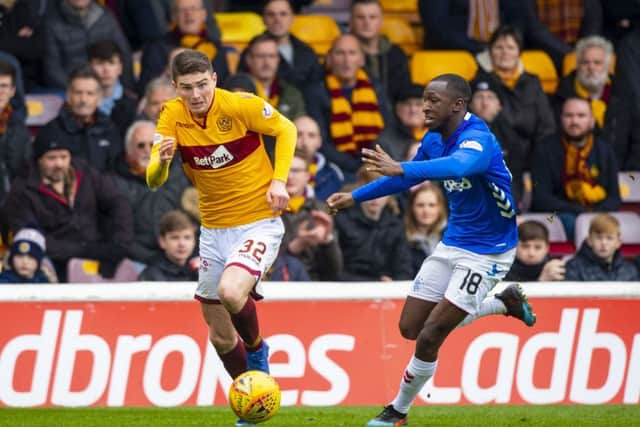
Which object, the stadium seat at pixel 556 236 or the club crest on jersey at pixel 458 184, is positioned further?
the stadium seat at pixel 556 236

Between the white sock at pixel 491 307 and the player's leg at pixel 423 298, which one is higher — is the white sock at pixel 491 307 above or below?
below

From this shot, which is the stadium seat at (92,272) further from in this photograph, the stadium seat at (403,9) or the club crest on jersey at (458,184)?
the stadium seat at (403,9)

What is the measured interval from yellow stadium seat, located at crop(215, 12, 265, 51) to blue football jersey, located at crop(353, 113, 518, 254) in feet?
22.0

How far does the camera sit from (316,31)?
52.9 ft

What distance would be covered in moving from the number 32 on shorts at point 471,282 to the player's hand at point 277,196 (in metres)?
1.26

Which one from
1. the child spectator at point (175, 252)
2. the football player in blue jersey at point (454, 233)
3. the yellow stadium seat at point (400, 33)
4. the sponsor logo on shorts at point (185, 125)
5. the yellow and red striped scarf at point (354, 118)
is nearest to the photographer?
the football player in blue jersey at point (454, 233)

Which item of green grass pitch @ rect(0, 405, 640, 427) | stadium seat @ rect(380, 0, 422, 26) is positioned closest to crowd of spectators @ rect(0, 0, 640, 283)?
stadium seat @ rect(380, 0, 422, 26)

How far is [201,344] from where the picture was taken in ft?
37.9

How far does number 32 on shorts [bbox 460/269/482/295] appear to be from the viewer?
955cm

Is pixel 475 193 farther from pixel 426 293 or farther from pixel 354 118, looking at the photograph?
pixel 354 118

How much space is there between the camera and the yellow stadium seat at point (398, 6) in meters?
17.0

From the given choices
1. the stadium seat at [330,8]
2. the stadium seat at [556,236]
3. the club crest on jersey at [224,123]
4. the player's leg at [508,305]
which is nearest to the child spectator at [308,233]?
the stadium seat at [556,236]

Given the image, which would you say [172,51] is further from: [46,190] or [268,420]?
[268,420]

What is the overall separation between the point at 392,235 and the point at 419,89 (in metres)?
2.00
